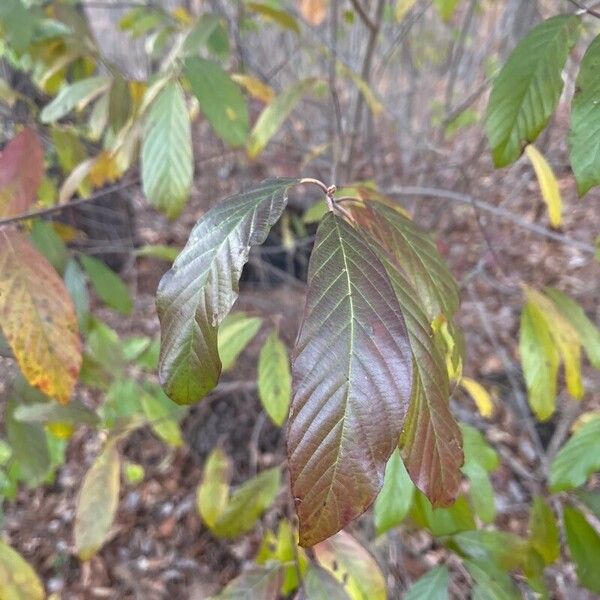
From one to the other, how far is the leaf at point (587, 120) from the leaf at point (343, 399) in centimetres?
Answer: 31

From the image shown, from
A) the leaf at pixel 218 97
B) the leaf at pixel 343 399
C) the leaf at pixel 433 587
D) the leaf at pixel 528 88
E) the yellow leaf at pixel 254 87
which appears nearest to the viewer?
the leaf at pixel 343 399

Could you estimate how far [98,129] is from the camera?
4.47 feet

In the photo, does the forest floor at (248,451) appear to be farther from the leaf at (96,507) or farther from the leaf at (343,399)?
the leaf at (343,399)

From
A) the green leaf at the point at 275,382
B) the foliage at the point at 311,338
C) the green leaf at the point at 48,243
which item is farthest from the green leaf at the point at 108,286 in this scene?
the green leaf at the point at 275,382

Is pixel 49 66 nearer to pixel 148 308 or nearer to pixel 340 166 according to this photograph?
pixel 340 166

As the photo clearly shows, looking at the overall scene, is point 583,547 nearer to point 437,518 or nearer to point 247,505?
point 437,518

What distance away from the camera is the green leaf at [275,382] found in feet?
3.85

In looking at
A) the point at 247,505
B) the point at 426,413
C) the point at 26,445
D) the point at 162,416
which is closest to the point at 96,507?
the point at 26,445

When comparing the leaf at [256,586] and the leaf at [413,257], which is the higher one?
the leaf at [413,257]

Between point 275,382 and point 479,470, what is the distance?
459mm

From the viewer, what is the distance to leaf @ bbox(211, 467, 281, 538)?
1168 mm

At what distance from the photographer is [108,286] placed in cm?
147

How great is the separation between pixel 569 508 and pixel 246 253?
76 centimetres

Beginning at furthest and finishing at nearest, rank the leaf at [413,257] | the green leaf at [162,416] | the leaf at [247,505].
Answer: the green leaf at [162,416]
the leaf at [247,505]
the leaf at [413,257]
